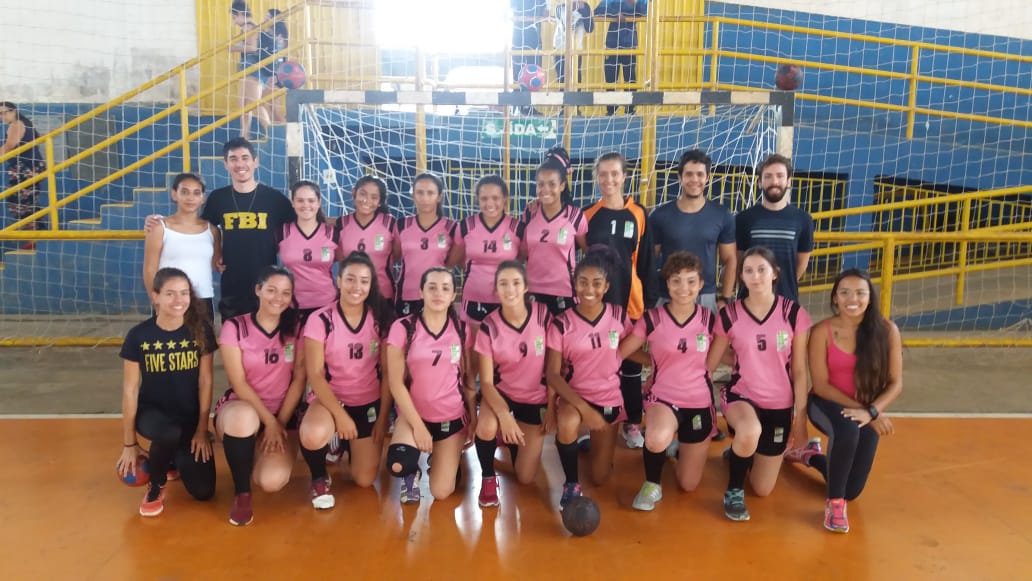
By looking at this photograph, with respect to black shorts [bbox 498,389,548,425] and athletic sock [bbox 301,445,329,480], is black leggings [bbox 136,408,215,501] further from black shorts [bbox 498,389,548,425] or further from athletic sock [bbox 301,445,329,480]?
black shorts [bbox 498,389,548,425]

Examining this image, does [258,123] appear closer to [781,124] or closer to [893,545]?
[781,124]

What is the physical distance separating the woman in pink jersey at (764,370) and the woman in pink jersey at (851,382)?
10 centimetres

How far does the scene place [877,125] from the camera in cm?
816

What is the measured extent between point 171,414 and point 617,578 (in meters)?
2.06

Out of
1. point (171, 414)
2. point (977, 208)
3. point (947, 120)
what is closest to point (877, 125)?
point (947, 120)

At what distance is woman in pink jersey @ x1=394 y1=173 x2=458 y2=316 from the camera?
3.88 meters

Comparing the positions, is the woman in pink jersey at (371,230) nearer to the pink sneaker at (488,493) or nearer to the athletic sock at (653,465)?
the pink sneaker at (488,493)

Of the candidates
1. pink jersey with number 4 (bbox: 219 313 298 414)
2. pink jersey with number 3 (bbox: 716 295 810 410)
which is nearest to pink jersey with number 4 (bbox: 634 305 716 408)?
pink jersey with number 3 (bbox: 716 295 810 410)

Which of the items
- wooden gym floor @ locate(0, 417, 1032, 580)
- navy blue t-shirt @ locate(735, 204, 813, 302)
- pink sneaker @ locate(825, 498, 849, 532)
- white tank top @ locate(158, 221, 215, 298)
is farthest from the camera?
navy blue t-shirt @ locate(735, 204, 813, 302)

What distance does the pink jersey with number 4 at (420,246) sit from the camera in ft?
12.8

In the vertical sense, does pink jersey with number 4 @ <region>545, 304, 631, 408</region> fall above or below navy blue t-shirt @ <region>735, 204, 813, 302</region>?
below

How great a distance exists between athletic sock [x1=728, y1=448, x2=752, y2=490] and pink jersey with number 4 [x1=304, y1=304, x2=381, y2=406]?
1655 mm

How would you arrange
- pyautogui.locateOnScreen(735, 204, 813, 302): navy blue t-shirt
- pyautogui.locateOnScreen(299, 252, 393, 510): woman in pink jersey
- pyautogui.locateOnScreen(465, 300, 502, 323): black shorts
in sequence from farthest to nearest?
pyautogui.locateOnScreen(465, 300, 502, 323): black shorts, pyautogui.locateOnScreen(735, 204, 813, 302): navy blue t-shirt, pyautogui.locateOnScreen(299, 252, 393, 510): woman in pink jersey

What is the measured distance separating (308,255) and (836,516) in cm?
282
